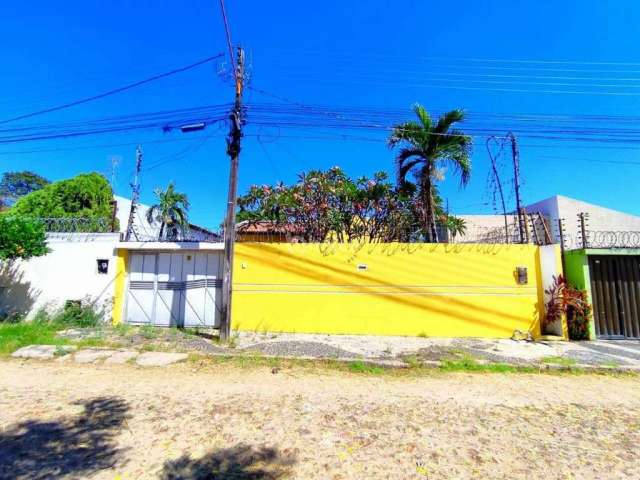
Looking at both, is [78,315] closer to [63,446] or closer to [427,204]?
[63,446]

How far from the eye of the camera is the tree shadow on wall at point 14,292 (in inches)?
358

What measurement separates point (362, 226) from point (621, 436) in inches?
297

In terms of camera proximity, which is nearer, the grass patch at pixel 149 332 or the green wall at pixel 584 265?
the grass patch at pixel 149 332

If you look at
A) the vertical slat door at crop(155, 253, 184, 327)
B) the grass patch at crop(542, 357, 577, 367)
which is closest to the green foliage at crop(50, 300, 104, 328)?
the vertical slat door at crop(155, 253, 184, 327)

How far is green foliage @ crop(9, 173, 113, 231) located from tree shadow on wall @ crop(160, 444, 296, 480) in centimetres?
1532

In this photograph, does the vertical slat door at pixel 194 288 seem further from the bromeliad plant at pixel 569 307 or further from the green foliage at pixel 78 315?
the bromeliad plant at pixel 569 307

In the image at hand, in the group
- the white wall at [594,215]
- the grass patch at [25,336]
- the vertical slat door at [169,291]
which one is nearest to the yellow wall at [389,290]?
the vertical slat door at [169,291]

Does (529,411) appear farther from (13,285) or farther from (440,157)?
(13,285)

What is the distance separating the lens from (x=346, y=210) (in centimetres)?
1021

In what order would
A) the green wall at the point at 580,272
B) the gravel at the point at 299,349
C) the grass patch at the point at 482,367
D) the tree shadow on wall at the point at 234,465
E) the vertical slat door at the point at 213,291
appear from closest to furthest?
the tree shadow on wall at the point at 234,465 → the grass patch at the point at 482,367 → the gravel at the point at 299,349 → the green wall at the point at 580,272 → the vertical slat door at the point at 213,291

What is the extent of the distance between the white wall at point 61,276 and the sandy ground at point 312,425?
3.95 metres

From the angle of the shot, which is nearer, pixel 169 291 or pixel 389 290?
pixel 389 290

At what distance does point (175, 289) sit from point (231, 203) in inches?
138

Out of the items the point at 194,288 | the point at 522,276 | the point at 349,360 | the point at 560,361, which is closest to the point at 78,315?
the point at 194,288
